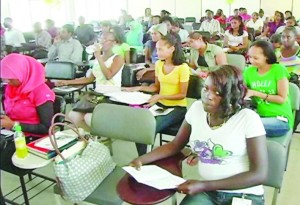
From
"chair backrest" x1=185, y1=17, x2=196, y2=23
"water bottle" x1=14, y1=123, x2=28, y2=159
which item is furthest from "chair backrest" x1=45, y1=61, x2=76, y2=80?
"chair backrest" x1=185, y1=17, x2=196, y2=23

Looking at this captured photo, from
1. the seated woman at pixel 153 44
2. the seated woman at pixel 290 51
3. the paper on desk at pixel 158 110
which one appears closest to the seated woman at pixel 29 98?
the paper on desk at pixel 158 110

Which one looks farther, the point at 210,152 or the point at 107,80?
the point at 107,80

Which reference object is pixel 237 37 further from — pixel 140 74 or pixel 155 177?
pixel 155 177

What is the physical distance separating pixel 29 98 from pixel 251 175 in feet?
5.30

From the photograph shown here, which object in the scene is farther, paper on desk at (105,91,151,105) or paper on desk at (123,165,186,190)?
paper on desk at (105,91,151,105)

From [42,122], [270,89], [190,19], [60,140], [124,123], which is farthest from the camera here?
[190,19]

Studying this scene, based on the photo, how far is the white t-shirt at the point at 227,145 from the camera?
1511 millimetres

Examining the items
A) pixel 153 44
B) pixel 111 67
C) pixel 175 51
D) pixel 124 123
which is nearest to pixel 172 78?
pixel 175 51

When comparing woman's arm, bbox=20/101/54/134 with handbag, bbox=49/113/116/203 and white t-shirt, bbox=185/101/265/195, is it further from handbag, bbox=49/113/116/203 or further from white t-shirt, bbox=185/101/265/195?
white t-shirt, bbox=185/101/265/195

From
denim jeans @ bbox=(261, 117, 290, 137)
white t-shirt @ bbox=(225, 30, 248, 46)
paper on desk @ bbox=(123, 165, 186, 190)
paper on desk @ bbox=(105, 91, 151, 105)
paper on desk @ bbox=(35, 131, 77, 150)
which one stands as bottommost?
denim jeans @ bbox=(261, 117, 290, 137)

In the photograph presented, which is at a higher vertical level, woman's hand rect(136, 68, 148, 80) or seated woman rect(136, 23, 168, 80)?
seated woman rect(136, 23, 168, 80)

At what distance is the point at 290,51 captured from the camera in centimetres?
364

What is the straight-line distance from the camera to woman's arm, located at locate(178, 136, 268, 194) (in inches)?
57.7

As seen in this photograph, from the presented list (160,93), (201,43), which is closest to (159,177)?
(160,93)
